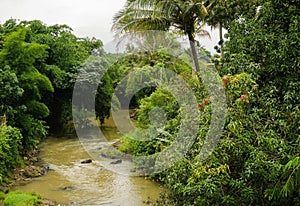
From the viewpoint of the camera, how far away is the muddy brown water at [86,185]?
9.45 metres

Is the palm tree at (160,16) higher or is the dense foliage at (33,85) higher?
the palm tree at (160,16)

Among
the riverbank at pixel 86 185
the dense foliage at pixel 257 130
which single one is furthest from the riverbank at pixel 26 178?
the dense foliage at pixel 257 130

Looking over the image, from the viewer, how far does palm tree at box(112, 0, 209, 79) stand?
1123cm

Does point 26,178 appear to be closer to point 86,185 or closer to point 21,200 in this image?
Answer: point 86,185

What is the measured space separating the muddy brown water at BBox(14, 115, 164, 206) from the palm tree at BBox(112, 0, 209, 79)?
3807 millimetres

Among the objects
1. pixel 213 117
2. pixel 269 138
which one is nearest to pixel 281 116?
pixel 269 138

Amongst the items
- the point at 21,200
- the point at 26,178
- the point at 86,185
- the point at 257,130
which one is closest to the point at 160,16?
the point at 86,185

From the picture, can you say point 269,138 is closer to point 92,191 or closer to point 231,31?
point 231,31

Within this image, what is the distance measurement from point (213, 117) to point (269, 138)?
0.94 m

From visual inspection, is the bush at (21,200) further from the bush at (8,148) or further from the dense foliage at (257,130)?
the dense foliage at (257,130)

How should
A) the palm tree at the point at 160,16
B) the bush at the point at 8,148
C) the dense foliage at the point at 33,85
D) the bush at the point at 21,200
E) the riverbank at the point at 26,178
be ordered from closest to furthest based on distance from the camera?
the bush at the point at 21,200
the riverbank at the point at 26,178
the bush at the point at 8,148
the dense foliage at the point at 33,85
the palm tree at the point at 160,16

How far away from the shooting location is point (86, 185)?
10609mm

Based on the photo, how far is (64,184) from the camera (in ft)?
35.0

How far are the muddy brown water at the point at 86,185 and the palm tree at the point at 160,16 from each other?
12.5ft
